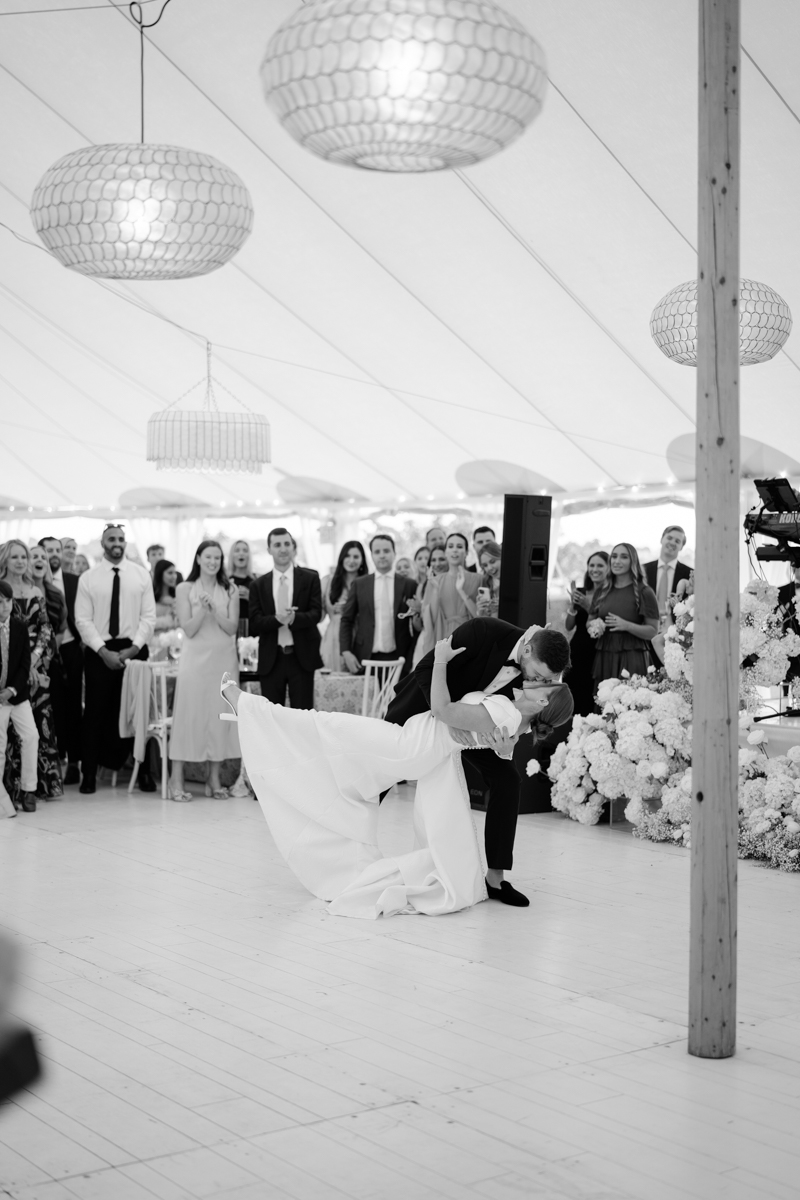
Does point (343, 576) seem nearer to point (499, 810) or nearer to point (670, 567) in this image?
point (670, 567)

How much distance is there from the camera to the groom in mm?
5117

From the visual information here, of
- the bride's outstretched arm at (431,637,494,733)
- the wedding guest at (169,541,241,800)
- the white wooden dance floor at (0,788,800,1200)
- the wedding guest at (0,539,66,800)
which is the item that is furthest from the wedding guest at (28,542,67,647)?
the bride's outstretched arm at (431,637,494,733)

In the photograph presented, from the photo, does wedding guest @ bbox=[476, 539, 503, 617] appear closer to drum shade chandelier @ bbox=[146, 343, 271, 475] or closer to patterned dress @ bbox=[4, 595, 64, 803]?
drum shade chandelier @ bbox=[146, 343, 271, 475]

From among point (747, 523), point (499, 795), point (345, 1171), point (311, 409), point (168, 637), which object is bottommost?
point (345, 1171)

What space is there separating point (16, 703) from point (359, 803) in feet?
9.38

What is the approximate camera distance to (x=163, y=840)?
6652 mm

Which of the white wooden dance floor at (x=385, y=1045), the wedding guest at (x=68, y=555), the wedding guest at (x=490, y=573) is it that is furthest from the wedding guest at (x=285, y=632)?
the wedding guest at (x=68, y=555)

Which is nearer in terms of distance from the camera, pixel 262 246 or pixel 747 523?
pixel 747 523

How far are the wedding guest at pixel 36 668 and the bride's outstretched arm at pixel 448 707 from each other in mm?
3202

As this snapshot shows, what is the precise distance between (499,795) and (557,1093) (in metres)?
2.19

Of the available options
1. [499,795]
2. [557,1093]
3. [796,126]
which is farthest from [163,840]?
[796,126]

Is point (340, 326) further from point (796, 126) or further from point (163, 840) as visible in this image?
point (163, 840)

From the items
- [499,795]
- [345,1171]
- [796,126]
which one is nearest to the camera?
[345,1171]

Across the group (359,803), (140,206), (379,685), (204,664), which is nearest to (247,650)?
(204,664)
